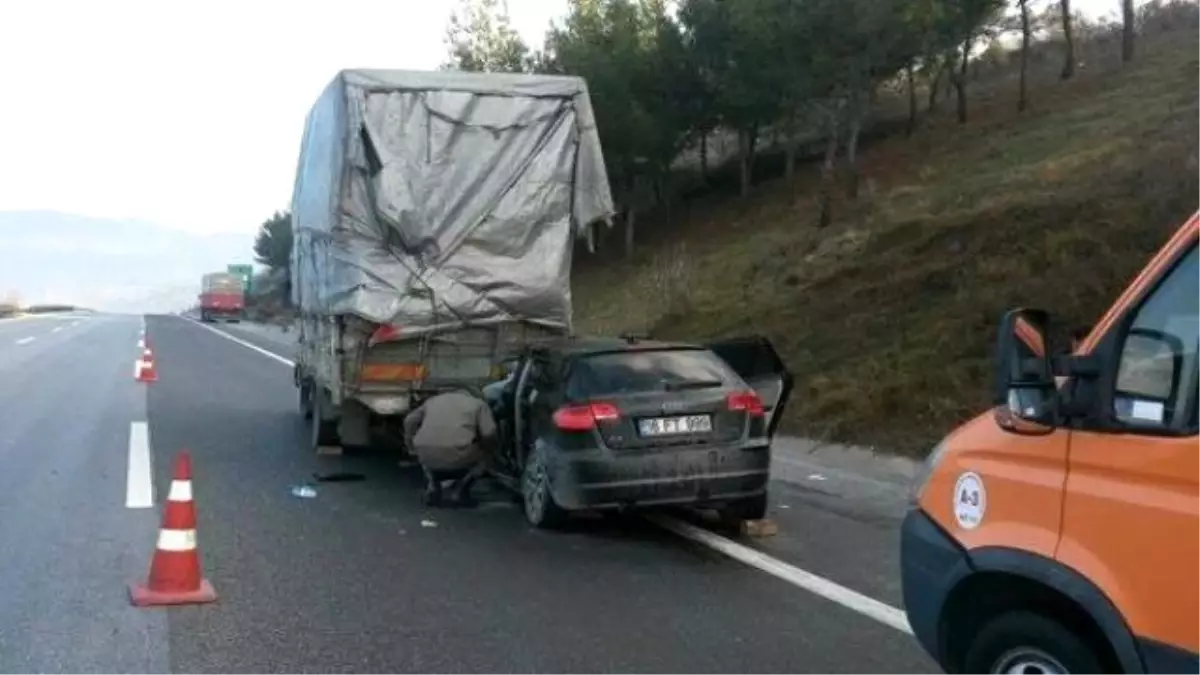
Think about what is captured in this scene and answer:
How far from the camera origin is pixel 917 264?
2017 centimetres

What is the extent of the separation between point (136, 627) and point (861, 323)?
13.1 m

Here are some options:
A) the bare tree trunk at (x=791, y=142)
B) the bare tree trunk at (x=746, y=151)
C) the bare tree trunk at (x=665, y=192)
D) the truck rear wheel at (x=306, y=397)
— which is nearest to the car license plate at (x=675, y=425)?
the truck rear wheel at (x=306, y=397)

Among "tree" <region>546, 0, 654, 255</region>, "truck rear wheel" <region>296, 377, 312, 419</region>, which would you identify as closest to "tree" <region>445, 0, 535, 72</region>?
"tree" <region>546, 0, 654, 255</region>

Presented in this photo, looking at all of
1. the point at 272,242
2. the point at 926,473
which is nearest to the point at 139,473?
the point at 926,473

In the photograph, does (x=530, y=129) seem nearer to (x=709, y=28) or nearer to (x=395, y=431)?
(x=395, y=431)

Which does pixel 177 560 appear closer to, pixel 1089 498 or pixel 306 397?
pixel 1089 498

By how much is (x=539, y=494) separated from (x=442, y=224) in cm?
369

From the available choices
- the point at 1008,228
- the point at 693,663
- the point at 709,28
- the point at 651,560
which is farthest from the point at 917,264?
the point at 709,28

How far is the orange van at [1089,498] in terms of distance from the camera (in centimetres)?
369

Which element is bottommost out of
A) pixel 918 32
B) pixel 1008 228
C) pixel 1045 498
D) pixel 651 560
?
pixel 651 560

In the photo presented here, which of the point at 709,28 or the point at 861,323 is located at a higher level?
the point at 709,28

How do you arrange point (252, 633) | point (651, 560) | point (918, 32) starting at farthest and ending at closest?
point (918, 32)
point (651, 560)
point (252, 633)

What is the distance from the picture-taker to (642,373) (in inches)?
371

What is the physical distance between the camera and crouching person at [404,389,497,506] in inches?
404
